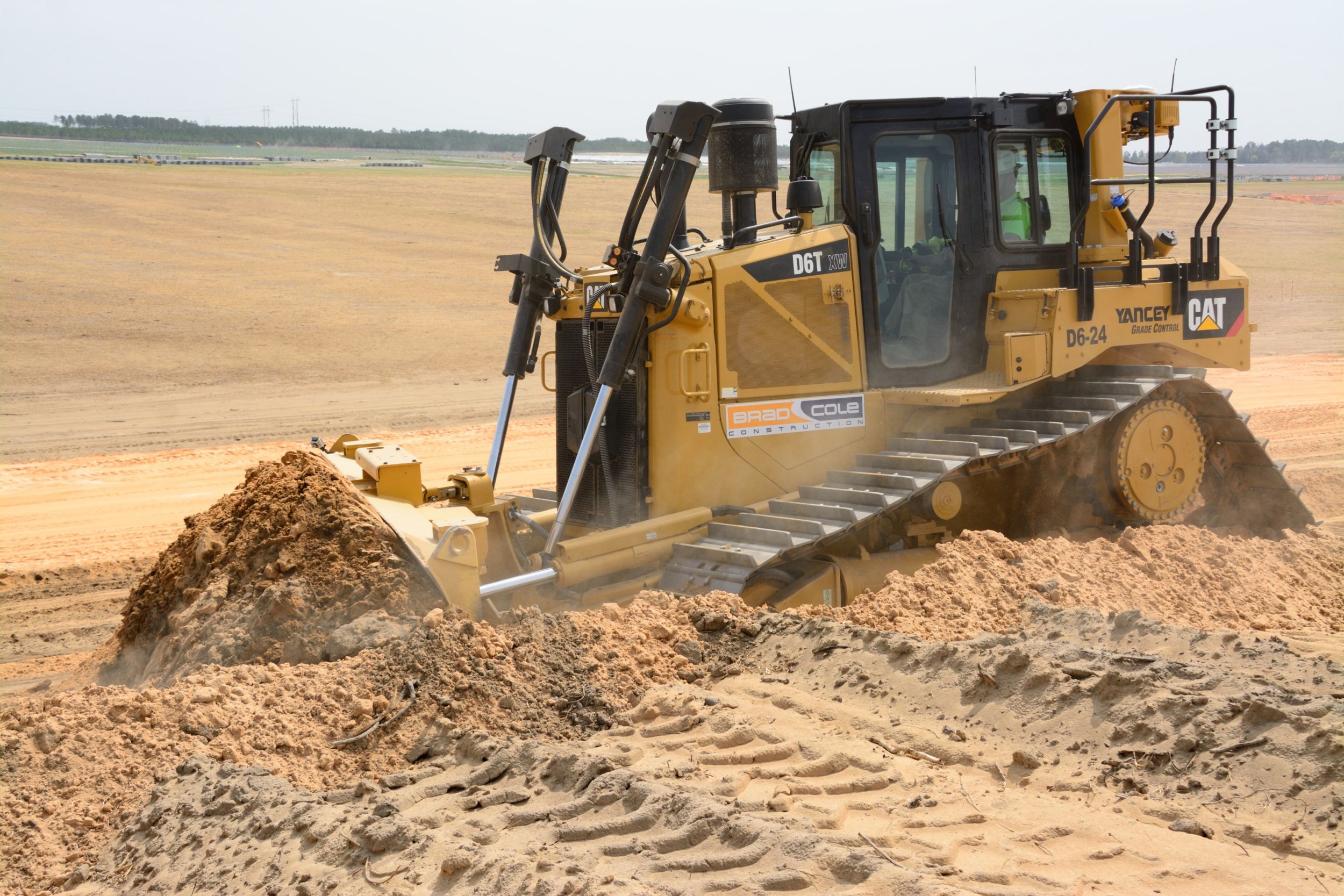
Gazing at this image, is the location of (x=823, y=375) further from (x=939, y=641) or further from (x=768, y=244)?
(x=939, y=641)

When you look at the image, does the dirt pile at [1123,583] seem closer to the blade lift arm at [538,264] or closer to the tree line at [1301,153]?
the blade lift arm at [538,264]

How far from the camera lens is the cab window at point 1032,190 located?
25.2 feet

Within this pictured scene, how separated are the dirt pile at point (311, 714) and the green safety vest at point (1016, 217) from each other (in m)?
3.67

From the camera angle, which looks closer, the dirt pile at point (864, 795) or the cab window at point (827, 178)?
the dirt pile at point (864, 795)

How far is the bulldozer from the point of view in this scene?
262 inches

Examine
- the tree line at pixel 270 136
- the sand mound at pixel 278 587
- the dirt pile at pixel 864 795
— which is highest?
the tree line at pixel 270 136

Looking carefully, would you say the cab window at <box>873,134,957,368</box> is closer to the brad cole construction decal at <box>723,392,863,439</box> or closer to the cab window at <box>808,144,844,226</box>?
the cab window at <box>808,144,844,226</box>

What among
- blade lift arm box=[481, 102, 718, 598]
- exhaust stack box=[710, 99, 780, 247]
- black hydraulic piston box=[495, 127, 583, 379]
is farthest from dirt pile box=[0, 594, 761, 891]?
exhaust stack box=[710, 99, 780, 247]

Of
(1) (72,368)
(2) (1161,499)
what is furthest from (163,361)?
(2) (1161,499)

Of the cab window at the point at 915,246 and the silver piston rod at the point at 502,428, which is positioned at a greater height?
the cab window at the point at 915,246

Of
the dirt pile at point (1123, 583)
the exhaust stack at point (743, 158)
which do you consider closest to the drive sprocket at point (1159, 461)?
the dirt pile at point (1123, 583)

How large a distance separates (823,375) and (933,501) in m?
1.05

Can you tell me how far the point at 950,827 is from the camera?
395cm

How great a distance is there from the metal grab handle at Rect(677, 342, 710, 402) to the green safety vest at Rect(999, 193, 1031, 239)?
2.28 metres
